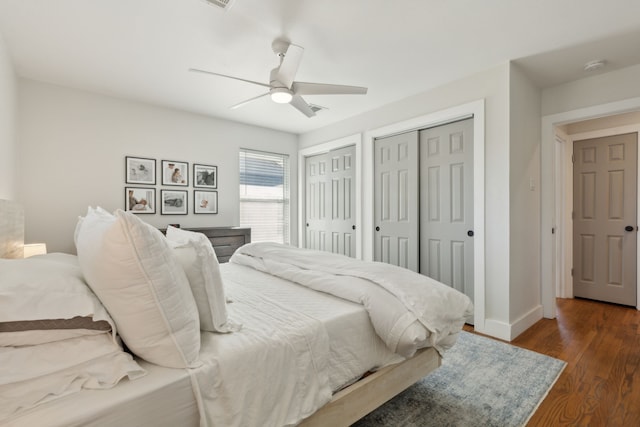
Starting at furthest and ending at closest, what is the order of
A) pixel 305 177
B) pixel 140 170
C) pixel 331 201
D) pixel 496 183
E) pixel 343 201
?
pixel 305 177 → pixel 331 201 → pixel 343 201 → pixel 140 170 → pixel 496 183

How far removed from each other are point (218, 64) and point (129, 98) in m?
1.54

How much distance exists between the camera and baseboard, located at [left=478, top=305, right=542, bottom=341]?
108 inches

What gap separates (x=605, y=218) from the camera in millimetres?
3828

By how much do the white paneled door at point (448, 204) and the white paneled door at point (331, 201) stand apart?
3.69 ft

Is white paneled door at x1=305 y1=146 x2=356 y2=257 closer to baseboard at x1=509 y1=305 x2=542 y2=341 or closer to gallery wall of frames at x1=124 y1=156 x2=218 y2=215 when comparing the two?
gallery wall of frames at x1=124 y1=156 x2=218 y2=215

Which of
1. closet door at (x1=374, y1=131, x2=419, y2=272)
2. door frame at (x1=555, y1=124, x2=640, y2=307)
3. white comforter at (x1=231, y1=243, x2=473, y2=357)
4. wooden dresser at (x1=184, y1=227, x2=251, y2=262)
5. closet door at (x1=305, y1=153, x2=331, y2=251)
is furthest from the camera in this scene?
closet door at (x1=305, y1=153, x2=331, y2=251)

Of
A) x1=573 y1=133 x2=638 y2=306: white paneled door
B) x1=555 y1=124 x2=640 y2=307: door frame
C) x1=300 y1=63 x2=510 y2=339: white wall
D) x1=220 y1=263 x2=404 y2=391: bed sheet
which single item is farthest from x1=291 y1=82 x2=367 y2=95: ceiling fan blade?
x1=573 y1=133 x2=638 y2=306: white paneled door

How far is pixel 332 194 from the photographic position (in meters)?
4.70

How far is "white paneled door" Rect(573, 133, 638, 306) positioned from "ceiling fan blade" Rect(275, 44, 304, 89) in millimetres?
4016

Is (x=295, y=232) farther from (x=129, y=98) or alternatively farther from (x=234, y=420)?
(x=234, y=420)

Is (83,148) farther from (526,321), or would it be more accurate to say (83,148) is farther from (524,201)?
(526,321)

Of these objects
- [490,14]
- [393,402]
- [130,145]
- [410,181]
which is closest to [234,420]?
[393,402]

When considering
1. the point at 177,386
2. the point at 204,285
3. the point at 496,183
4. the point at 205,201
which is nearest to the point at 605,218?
the point at 496,183

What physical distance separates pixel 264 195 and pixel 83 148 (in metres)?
2.36
